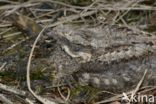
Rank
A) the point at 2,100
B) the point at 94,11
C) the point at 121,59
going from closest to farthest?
the point at 2,100 → the point at 121,59 → the point at 94,11

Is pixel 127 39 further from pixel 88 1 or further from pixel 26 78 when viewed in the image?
pixel 88 1

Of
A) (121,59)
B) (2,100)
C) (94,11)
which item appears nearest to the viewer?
(2,100)

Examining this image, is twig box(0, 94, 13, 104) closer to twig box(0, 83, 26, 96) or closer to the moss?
twig box(0, 83, 26, 96)

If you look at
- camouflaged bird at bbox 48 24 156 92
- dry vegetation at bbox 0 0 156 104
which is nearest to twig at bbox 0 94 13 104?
dry vegetation at bbox 0 0 156 104

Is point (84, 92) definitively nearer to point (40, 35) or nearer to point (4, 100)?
point (4, 100)

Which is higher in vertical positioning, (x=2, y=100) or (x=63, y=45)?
(x=63, y=45)

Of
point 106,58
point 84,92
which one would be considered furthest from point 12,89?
point 106,58

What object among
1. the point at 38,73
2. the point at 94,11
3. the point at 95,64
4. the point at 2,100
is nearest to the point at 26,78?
the point at 38,73
